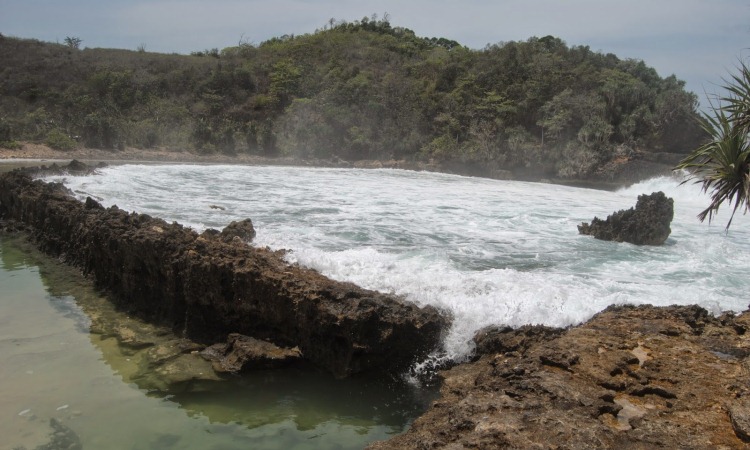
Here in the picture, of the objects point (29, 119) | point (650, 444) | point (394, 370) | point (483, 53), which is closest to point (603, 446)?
point (650, 444)

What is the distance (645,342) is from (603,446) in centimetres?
183

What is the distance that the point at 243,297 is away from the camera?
6504mm

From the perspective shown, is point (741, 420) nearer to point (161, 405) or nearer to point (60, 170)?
point (161, 405)

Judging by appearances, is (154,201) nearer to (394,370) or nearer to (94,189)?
(94,189)

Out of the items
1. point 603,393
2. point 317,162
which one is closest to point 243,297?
point 603,393

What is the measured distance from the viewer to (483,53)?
40.3m

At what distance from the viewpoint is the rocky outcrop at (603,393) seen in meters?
3.38

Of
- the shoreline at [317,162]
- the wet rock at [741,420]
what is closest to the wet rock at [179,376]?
the wet rock at [741,420]

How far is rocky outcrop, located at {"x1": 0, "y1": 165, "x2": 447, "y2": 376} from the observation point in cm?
561

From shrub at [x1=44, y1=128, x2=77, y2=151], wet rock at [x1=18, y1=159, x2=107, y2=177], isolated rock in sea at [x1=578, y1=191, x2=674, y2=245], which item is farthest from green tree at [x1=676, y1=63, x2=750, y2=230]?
shrub at [x1=44, y1=128, x2=77, y2=151]

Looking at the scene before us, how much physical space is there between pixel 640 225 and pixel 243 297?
8598 millimetres

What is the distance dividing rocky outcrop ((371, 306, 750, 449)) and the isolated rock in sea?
20.9 ft

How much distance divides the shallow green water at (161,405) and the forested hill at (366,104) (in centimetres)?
2570

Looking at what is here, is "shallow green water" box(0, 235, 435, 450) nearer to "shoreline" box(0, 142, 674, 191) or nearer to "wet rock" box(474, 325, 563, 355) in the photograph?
"wet rock" box(474, 325, 563, 355)
